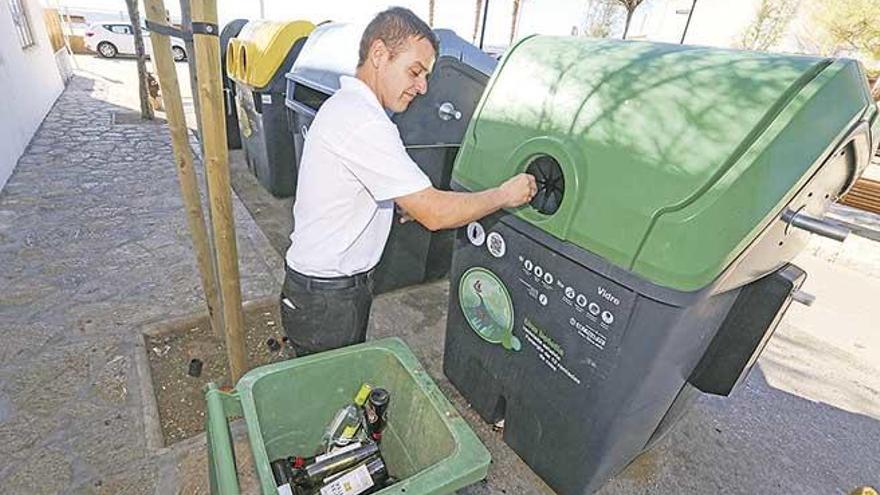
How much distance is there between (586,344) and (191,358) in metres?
2.08

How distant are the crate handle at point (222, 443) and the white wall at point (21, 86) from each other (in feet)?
15.9

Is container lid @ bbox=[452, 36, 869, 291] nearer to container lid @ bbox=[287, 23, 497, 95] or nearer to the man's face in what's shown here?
the man's face

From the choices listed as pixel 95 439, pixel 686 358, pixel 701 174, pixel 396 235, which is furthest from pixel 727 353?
pixel 95 439

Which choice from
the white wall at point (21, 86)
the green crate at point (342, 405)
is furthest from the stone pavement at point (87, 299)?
the green crate at point (342, 405)

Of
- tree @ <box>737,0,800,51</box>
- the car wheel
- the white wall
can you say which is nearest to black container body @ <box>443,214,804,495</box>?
the white wall

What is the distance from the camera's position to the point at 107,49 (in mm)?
14852

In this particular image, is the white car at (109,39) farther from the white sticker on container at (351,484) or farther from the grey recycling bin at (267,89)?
the white sticker on container at (351,484)

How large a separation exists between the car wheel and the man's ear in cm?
1838

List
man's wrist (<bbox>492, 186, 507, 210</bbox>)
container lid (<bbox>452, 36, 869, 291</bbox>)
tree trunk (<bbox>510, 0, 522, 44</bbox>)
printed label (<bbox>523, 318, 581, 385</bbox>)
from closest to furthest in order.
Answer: container lid (<bbox>452, 36, 869, 291</bbox>) → man's wrist (<bbox>492, 186, 507, 210</bbox>) → printed label (<bbox>523, 318, 581, 385</bbox>) → tree trunk (<bbox>510, 0, 522, 44</bbox>)

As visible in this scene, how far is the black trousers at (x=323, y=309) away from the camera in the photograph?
5.16 feet

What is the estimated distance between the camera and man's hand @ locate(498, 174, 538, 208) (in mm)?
1410

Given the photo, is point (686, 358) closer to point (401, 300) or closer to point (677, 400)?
point (677, 400)

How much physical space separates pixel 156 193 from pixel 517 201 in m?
4.28

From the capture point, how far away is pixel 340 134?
1.25 metres
